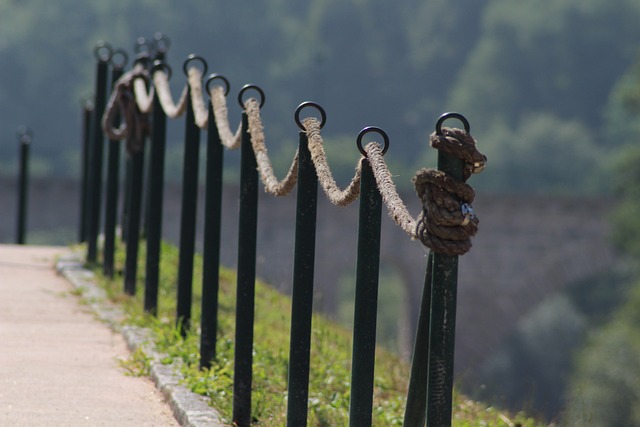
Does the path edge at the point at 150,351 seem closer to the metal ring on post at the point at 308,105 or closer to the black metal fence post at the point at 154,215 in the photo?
the black metal fence post at the point at 154,215

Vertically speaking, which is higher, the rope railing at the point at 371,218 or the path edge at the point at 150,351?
the rope railing at the point at 371,218

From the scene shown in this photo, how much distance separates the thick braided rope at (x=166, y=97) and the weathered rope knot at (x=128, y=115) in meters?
0.67

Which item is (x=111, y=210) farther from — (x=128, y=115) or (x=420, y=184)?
(x=420, y=184)

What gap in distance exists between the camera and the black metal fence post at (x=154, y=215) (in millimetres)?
6820

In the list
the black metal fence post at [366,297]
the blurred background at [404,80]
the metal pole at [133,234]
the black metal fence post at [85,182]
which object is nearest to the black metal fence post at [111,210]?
the metal pole at [133,234]

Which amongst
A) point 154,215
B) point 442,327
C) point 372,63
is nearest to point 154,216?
point 154,215

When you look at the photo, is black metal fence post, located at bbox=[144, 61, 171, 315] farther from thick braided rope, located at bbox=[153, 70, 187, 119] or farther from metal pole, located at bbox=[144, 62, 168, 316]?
thick braided rope, located at bbox=[153, 70, 187, 119]

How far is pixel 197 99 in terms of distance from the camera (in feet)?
20.6

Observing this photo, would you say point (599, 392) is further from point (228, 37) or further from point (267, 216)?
point (228, 37)

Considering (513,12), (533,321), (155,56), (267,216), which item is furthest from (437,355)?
(513,12)

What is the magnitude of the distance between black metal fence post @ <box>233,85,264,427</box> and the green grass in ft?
0.38

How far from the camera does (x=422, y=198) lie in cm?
376

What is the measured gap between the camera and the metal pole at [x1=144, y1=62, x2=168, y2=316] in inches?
269

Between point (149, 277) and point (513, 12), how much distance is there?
84.4 m
